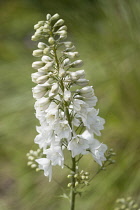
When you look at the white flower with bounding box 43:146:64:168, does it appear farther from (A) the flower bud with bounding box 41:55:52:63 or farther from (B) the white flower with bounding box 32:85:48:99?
(A) the flower bud with bounding box 41:55:52:63

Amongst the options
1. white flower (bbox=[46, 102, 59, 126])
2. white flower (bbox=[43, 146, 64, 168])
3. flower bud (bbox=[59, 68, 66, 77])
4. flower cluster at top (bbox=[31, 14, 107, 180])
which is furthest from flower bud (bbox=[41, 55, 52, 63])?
white flower (bbox=[43, 146, 64, 168])

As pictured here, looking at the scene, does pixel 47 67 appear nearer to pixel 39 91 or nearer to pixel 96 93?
pixel 39 91

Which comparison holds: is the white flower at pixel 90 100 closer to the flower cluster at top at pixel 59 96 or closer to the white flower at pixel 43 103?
the flower cluster at top at pixel 59 96

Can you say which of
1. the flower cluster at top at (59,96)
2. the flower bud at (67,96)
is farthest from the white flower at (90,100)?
the flower bud at (67,96)

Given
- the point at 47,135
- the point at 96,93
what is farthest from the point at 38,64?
the point at 96,93

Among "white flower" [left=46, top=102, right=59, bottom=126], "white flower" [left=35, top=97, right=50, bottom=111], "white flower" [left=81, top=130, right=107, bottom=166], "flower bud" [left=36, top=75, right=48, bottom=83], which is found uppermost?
"flower bud" [left=36, top=75, right=48, bottom=83]

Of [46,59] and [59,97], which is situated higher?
[46,59]

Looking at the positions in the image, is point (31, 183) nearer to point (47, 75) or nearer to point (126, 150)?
point (126, 150)
